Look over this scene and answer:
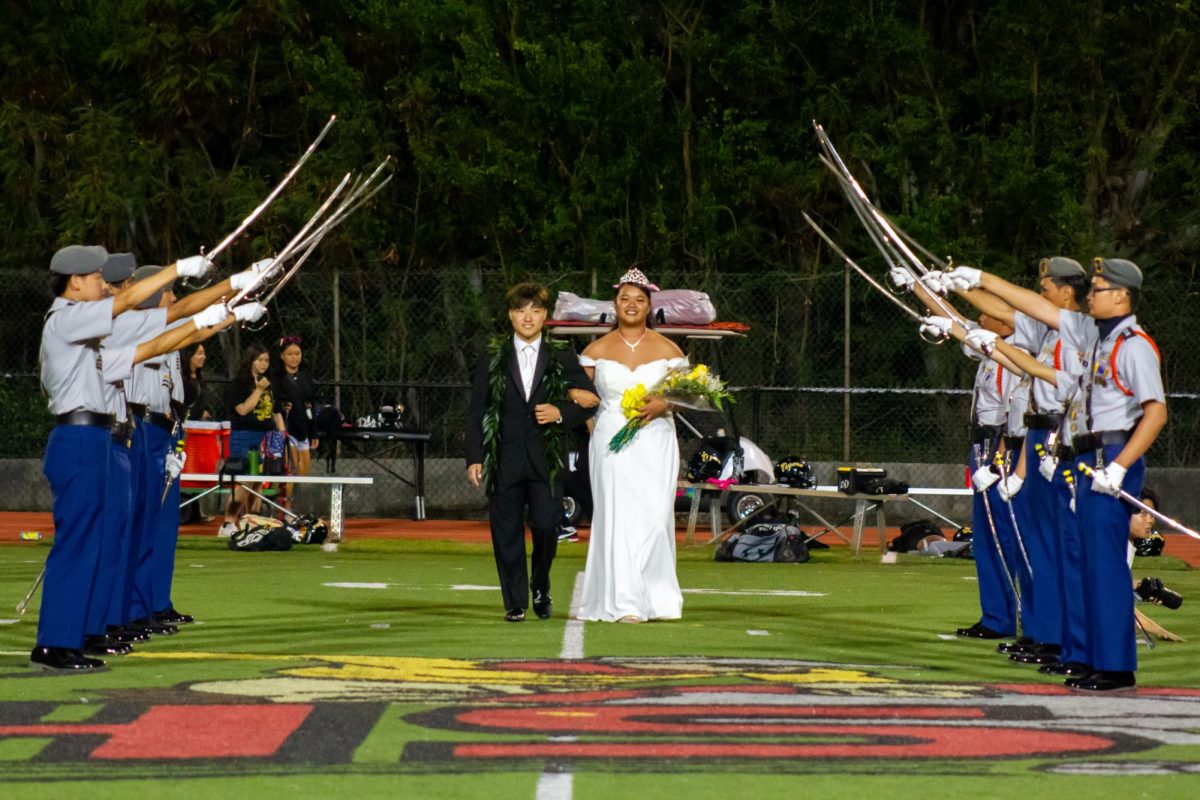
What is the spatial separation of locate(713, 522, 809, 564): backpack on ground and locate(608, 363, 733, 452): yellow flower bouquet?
561 cm

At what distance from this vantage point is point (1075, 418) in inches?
398

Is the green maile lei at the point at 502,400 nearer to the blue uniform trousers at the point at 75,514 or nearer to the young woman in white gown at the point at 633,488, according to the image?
the young woman in white gown at the point at 633,488

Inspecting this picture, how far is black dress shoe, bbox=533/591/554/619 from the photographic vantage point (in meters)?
13.1

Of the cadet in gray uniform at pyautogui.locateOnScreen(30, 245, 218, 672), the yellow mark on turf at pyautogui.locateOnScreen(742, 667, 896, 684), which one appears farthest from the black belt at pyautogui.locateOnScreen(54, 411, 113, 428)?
the yellow mark on turf at pyautogui.locateOnScreen(742, 667, 896, 684)

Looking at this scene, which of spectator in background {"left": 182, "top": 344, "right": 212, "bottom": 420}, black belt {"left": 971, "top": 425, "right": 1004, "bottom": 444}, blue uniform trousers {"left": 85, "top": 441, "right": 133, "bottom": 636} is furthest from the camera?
spectator in background {"left": 182, "top": 344, "right": 212, "bottom": 420}

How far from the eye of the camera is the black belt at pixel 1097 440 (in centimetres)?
984

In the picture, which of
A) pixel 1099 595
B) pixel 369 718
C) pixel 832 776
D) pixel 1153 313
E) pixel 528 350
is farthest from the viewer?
pixel 1153 313

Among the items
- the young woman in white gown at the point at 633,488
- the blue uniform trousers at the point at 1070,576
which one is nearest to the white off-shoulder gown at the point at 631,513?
the young woman in white gown at the point at 633,488

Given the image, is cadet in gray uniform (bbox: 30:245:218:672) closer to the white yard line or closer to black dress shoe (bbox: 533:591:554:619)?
the white yard line

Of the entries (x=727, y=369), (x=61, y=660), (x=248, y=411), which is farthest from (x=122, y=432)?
(x=727, y=369)

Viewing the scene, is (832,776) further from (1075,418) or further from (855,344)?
(855,344)

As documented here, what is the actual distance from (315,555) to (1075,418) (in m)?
11.3

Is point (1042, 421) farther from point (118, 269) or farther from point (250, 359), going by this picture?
point (250, 359)

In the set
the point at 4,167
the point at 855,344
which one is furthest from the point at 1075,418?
the point at 4,167
